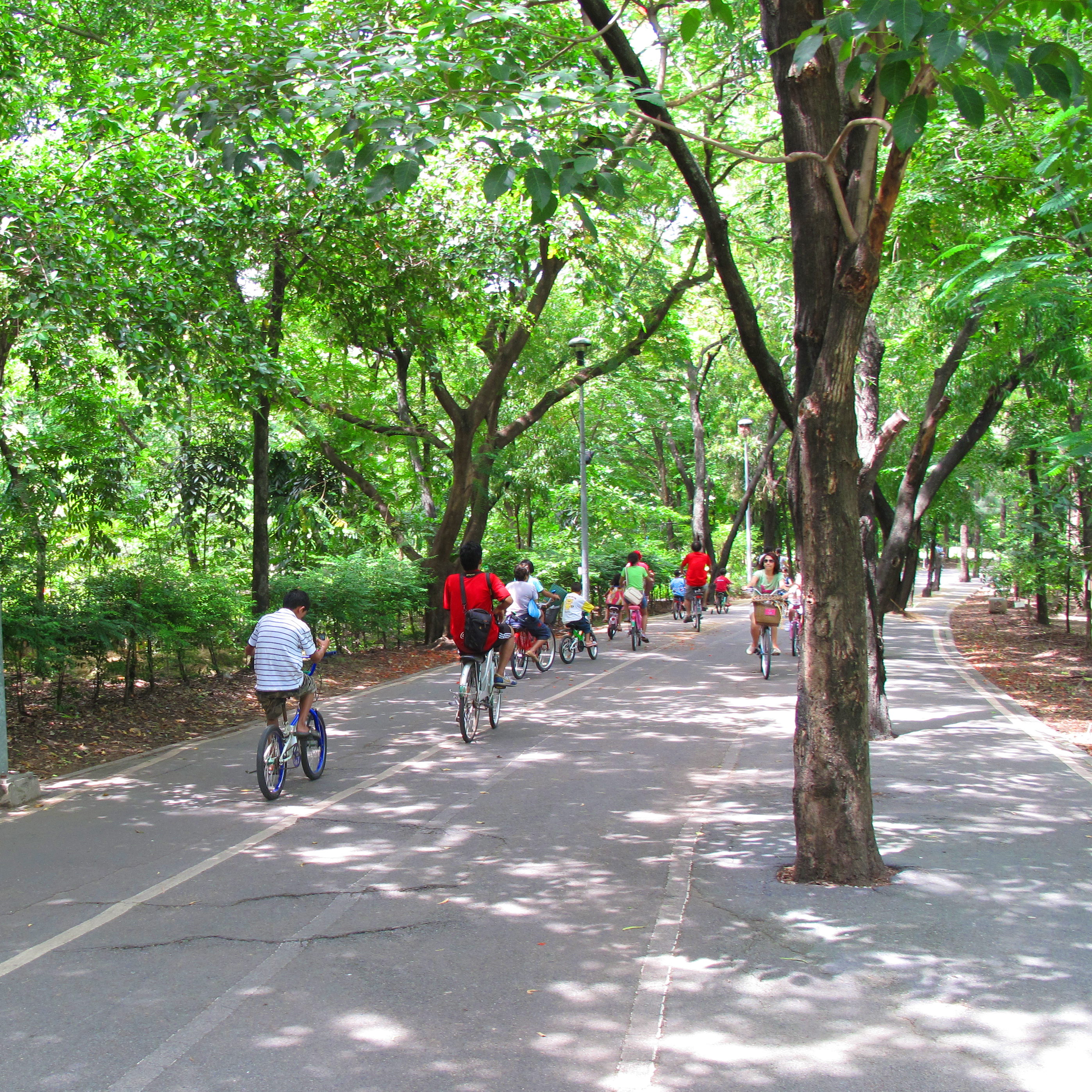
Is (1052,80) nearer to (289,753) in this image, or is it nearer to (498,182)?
(498,182)

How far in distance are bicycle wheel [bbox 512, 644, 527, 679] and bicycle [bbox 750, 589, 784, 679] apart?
12.6ft

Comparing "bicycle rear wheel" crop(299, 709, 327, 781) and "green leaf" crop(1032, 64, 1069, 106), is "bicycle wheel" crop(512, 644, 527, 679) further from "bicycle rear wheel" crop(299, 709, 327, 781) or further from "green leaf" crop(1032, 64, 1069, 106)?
"green leaf" crop(1032, 64, 1069, 106)

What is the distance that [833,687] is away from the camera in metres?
5.84

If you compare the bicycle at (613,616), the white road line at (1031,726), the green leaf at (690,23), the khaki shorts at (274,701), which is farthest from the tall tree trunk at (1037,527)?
Answer: the green leaf at (690,23)

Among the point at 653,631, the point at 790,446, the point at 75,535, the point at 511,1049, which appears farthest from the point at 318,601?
the point at 511,1049

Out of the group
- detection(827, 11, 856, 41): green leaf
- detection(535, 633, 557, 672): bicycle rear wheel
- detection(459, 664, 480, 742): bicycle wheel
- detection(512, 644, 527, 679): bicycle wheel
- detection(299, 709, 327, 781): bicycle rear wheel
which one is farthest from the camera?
detection(535, 633, 557, 672): bicycle rear wheel

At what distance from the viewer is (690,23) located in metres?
5.48

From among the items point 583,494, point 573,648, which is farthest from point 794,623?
point 583,494

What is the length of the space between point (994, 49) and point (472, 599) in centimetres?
774

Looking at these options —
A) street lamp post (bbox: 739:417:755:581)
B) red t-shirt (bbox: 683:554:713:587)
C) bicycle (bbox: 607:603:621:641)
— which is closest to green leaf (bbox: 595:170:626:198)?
bicycle (bbox: 607:603:621:641)

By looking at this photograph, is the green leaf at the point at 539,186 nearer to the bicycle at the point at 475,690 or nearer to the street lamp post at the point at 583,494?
the bicycle at the point at 475,690

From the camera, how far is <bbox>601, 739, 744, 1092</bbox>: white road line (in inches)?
149

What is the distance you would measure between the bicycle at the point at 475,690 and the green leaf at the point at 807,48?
732 centimetres

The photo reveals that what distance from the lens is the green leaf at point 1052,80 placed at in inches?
173
